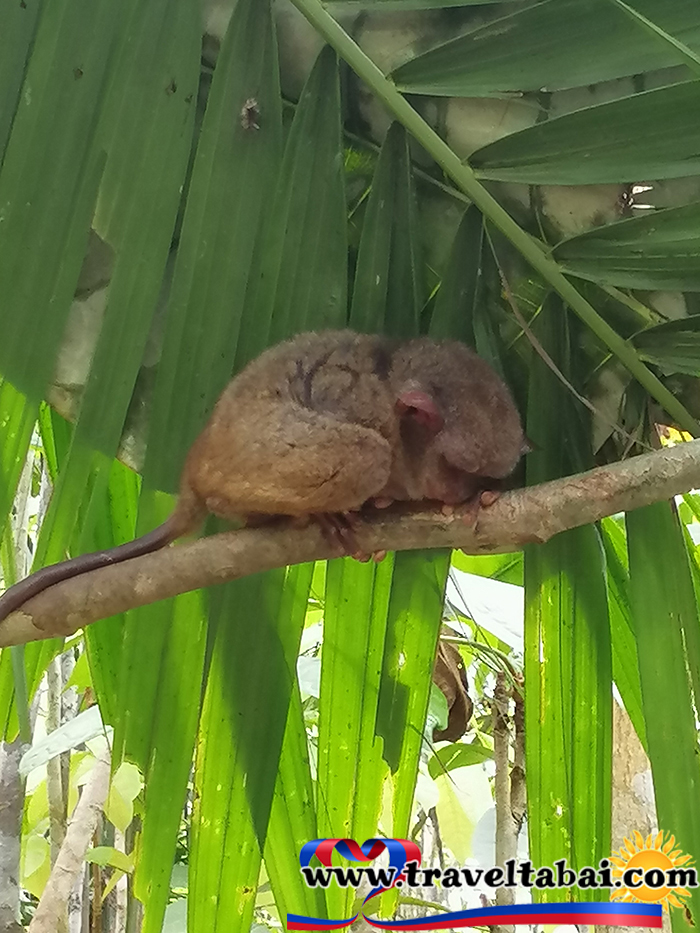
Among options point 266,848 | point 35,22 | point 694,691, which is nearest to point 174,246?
point 35,22

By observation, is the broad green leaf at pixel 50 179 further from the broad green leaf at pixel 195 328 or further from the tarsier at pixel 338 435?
the tarsier at pixel 338 435

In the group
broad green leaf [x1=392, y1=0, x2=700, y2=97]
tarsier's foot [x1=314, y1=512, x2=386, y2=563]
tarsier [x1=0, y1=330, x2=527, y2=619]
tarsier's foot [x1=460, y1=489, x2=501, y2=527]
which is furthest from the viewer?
tarsier [x1=0, y1=330, x2=527, y2=619]

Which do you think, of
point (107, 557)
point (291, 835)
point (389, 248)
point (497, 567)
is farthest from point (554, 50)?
point (497, 567)

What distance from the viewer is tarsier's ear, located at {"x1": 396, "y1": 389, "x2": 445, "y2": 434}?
5.90 ft

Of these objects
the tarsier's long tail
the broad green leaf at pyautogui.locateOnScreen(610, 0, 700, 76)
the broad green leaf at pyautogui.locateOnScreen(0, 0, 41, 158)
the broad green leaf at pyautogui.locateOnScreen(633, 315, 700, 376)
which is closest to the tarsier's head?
the broad green leaf at pyautogui.locateOnScreen(633, 315, 700, 376)

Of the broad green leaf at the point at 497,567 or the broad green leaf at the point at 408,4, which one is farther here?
the broad green leaf at the point at 497,567

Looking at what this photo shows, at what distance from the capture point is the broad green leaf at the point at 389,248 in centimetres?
163

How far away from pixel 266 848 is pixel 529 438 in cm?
107

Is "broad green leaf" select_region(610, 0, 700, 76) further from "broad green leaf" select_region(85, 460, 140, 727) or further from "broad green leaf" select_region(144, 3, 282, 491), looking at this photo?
"broad green leaf" select_region(85, 460, 140, 727)

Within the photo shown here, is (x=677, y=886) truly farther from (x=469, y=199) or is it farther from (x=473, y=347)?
(x=469, y=199)

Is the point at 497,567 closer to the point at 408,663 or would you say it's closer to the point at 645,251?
the point at 408,663

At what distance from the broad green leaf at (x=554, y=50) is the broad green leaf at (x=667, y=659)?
0.84 meters

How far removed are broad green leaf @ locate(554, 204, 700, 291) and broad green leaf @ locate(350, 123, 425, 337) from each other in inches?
13.4

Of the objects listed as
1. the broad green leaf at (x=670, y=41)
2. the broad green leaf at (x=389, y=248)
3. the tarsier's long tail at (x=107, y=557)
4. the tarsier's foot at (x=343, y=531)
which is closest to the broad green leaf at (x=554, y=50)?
the broad green leaf at (x=670, y=41)
